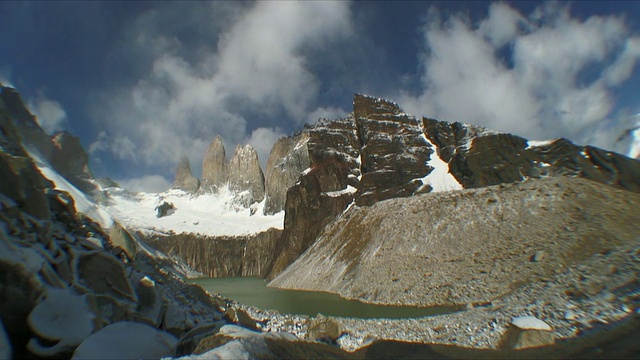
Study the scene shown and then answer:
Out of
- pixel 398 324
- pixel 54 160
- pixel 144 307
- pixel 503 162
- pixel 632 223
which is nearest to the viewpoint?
pixel 144 307

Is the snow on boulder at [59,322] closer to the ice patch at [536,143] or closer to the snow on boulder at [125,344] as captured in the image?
the snow on boulder at [125,344]

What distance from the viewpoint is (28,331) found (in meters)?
7.70

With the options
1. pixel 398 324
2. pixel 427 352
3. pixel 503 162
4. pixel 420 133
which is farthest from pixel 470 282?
pixel 420 133

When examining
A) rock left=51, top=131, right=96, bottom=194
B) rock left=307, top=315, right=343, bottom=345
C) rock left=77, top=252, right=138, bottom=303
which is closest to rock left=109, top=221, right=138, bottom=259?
rock left=77, top=252, right=138, bottom=303

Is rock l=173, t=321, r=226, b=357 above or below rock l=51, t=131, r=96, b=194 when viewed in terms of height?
below

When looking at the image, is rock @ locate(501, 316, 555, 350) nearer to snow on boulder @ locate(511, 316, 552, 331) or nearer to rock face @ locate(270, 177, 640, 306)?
snow on boulder @ locate(511, 316, 552, 331)

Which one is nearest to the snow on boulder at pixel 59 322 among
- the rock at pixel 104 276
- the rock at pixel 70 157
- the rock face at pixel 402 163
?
the rock at pixel 104 276

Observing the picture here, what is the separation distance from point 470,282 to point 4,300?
35.1 metres

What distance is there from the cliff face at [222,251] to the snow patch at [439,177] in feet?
284

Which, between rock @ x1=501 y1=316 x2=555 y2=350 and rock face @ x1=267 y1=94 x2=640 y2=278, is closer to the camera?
rock @ x1=501 y1=316 x2=555 y2=350

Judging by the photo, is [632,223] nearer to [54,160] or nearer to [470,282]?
[470,282]

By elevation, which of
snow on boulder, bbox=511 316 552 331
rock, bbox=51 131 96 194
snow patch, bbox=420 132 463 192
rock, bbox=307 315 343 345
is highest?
rock, bbox=51 131 96 194

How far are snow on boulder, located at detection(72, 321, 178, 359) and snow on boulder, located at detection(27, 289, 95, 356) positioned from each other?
1.92ft

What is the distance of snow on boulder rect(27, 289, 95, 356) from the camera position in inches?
289
